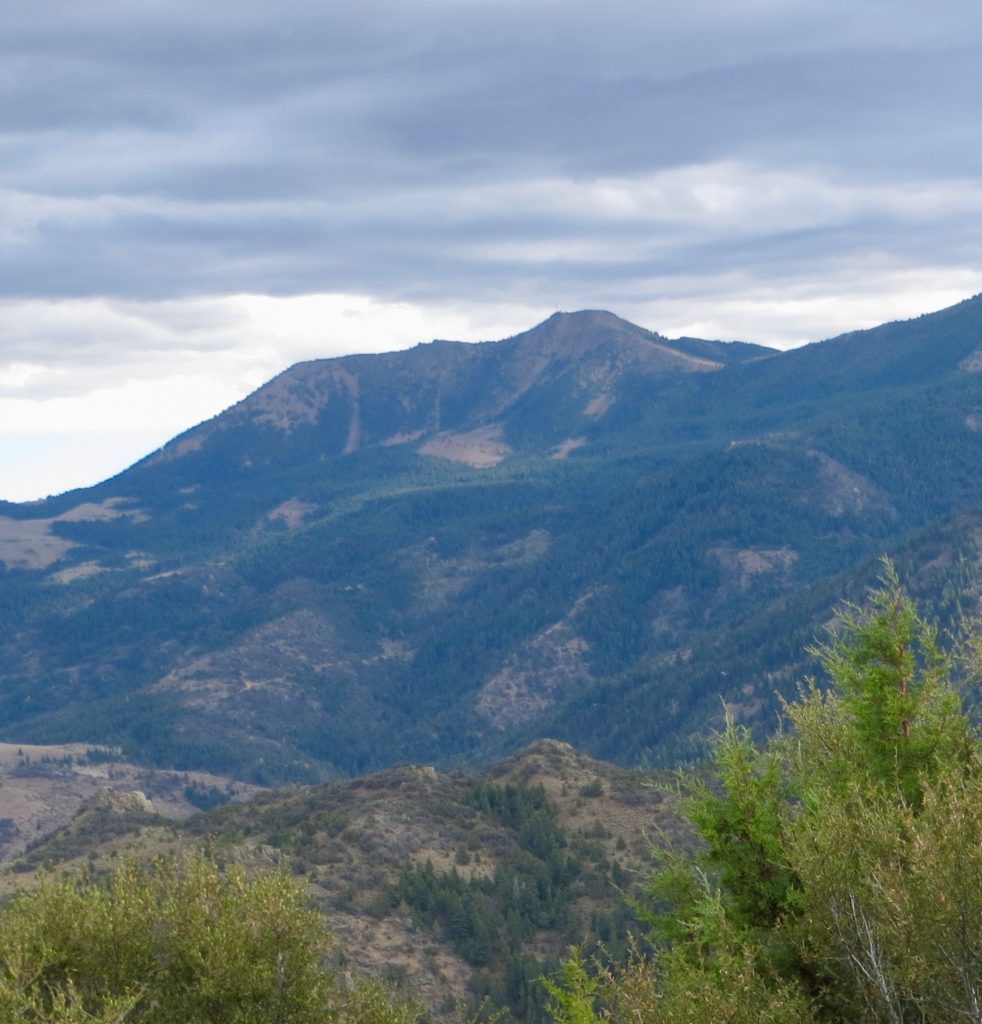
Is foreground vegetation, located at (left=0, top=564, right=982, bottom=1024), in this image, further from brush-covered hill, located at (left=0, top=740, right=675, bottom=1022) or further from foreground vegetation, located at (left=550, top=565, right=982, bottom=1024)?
brush-covered hill, located at (left=0, top=740, right=675, bottom=1022)

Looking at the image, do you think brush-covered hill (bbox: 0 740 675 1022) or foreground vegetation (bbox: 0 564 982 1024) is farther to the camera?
brush-covered hill (bbox: 0 740 675 1022)

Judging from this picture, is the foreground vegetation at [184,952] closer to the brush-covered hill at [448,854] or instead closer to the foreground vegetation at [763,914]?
the foreground vegetation at [763,914]

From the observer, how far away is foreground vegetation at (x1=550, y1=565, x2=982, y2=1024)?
19.0 m

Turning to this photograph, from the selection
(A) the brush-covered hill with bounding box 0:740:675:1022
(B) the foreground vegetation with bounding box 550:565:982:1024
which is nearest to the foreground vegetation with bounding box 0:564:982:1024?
(B) the foreground vegetation with bounding box 550:565:982:1024

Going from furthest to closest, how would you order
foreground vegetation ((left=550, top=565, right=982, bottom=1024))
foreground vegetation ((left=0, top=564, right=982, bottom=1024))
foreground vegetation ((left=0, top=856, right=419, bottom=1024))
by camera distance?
foreground vegetation ((left=0, top=856, right=419, bottom=1024)) → foreground vegetation ((left=0, top=564, right=982, bottom=1024)) → foreground vegetation ((left=550, top=565, right=982, bottom=1024))

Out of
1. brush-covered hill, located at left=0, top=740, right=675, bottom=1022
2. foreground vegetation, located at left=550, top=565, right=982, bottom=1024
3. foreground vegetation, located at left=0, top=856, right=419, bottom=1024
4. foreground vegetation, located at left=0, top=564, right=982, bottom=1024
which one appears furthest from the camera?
brush-covered hill, located at left=0, top=740, right=675, bottom=1022

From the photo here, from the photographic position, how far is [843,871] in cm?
2091

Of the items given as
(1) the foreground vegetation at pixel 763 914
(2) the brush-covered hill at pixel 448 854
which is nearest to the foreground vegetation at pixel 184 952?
(1) the foreground vegetation at pixel 763 914

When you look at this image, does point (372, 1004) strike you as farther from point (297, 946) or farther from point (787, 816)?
point (787, 816)

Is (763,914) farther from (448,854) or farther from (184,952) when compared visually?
(448,854)

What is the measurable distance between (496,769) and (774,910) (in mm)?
62374

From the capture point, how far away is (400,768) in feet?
289

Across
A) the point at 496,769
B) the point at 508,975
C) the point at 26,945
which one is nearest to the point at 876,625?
the point at 26,945

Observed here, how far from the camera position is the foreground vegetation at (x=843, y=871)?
62.2ft
